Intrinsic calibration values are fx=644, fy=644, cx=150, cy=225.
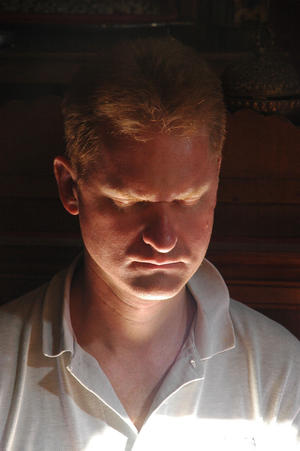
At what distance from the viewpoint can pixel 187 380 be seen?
1337mm

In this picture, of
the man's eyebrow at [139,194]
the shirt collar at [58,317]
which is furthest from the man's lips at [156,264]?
the shirt collar at [58,317]

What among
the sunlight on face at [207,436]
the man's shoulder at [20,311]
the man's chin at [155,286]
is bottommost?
the sunlight on face at [207,436]

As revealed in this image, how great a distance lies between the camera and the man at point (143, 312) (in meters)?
1.15

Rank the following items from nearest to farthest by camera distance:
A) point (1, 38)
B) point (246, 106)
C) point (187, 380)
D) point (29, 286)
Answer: point (187, 380) < point (246, 106) < point (29, 286) < point (1, 38)

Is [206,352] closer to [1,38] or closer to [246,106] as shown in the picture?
[246,106]

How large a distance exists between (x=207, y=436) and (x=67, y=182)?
0.61m

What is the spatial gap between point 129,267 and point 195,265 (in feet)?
0.42

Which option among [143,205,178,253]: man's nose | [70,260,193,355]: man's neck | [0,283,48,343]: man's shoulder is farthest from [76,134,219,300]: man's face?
[0,283,48,343]: man's shoulder

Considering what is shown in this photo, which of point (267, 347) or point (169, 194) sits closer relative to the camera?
point (169, 194)

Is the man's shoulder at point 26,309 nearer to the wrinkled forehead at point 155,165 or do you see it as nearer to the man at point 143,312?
the man at point 143,312

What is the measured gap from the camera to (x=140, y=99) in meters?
1.13

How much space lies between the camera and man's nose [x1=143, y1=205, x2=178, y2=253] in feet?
3.80

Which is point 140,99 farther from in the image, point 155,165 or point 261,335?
point 261,335

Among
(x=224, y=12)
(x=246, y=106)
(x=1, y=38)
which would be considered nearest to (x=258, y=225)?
(x=246, y=106)
